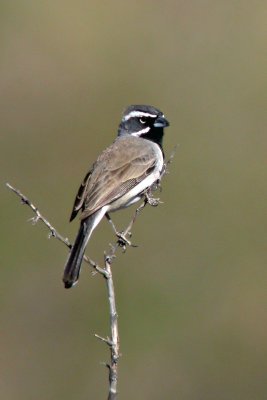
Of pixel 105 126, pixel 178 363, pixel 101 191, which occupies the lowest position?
pixel 101 191

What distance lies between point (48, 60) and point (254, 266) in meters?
4.96

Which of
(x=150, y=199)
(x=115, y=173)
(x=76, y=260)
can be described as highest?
(x=115, y=173)

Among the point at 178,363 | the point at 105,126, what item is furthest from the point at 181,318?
the point at 105,126

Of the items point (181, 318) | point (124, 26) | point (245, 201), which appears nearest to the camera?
point (181, 318)

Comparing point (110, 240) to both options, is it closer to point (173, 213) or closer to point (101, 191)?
point (173, 213)

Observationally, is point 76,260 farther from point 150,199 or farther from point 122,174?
point 122,174

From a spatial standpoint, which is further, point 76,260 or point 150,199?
point 150,199

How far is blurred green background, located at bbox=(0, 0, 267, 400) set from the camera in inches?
410

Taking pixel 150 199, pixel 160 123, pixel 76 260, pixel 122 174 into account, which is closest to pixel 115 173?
pixel 122 174

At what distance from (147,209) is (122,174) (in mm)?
5420

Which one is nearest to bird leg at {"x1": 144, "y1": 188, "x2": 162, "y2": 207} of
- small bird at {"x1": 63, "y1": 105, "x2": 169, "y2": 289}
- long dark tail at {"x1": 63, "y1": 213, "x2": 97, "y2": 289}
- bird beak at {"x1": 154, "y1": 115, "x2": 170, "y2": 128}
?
small bird at {"x1": 63, "y1": 105, "x2": 169, "y2": 289}

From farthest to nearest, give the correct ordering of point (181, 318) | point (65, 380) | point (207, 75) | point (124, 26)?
1. point (124, 26)
2. point (207, 75)
3. point (181, 318)
4. point (65, 380)

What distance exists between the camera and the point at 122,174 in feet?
24.1

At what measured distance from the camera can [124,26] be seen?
54.0 feet
